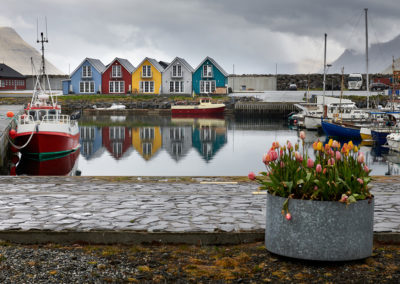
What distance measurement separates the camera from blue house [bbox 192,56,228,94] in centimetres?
8369

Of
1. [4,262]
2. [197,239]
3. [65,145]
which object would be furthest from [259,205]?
[65,145]

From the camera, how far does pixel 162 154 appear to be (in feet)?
118

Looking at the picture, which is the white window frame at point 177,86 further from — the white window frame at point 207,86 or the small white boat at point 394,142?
the small white boat at point 394,142

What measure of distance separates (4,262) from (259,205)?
4.37 m

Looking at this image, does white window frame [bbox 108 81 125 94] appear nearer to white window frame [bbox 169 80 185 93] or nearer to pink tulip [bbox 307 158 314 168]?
white window frame [bbox 169 80 185 93]

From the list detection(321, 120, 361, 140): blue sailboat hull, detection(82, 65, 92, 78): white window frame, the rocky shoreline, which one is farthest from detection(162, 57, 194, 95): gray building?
the rocky shoreline

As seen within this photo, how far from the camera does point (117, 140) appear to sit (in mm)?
45031

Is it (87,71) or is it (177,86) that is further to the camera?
(87,71)

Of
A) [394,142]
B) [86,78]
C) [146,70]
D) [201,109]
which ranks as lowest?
[394,142]

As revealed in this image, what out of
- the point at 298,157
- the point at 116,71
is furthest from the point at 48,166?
the point at 116,71

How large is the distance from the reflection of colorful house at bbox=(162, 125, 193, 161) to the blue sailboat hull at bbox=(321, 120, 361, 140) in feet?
38.5

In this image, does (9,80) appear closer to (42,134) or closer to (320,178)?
(42,134)

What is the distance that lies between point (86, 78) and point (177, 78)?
48.5 ft

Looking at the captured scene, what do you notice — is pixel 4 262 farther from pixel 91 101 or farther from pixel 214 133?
pixel 91 101
